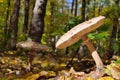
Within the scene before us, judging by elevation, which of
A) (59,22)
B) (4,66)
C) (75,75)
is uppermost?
(75,75)

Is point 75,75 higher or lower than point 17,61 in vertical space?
higher

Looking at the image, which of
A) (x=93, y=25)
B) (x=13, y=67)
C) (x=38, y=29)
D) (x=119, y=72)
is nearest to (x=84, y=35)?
(x=93, y=25)

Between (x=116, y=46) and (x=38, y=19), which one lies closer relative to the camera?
(x=116, y=46)

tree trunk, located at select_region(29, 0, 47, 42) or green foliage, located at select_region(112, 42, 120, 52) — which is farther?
tree trunk, located at select_region(29, 0, 47, 42)

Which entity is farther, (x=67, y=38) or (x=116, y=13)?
(x=116, y=13)

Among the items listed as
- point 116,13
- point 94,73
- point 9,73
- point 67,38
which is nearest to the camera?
point 67,38

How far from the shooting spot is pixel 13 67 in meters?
5.39

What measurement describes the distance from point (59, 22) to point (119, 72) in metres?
17.8

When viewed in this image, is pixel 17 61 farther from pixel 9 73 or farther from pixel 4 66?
pixel 9 73

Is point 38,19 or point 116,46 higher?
point 38,19

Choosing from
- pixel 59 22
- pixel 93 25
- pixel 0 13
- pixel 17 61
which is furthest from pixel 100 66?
pixel 59 22

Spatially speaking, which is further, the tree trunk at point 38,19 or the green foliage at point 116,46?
the tree trunk at point 38,19

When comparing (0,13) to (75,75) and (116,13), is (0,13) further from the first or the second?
(75,75)

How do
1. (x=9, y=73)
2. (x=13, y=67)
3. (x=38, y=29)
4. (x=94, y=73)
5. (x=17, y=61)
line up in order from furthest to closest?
1. (x=38, y=29)
2. (x=17, y=61)
3. (x=13, y=67)
4. (x=9, y=73)
5. (x=94, y=73)
